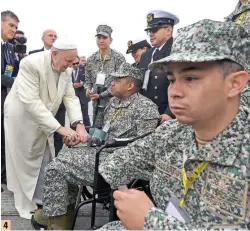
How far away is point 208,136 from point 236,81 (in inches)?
7.5

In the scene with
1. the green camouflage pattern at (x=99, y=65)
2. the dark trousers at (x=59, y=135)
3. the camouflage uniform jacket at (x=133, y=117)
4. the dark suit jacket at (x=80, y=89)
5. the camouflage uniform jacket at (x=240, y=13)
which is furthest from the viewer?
the dark suit jacket at (x=80, y=89)

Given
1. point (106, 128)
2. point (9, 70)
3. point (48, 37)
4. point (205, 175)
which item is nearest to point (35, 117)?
point (106, 128)

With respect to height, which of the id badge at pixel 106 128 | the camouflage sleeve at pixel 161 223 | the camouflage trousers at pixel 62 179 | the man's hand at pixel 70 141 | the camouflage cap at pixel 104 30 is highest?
the camouflage cap at pixel 104 30

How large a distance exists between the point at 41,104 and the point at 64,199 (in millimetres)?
831

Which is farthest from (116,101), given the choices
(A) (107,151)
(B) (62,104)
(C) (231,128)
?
(C) (231,128)

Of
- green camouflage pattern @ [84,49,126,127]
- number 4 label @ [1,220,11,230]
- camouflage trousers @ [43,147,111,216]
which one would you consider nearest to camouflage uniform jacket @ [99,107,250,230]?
camouflage trousers @ [43,147,111,216]

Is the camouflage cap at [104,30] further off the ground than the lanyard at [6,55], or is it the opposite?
the camouflage cap at [104,30]

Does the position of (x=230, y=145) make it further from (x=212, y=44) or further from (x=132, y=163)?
(x=132, y=163)

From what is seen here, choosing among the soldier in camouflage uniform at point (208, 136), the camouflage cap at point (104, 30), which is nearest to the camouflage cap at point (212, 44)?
the soldier in camouflage uniform at point (208, 136)

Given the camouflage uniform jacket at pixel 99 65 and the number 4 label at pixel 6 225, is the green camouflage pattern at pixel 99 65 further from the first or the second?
the number 4 label at pixel 6 225

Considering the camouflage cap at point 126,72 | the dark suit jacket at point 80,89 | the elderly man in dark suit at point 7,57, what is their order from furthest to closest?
the dark suit jacket at point 80,89, the elderly man in dark suit at point 7,57, the camouflage cap at point 126,72

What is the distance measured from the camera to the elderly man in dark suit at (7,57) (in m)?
3.99

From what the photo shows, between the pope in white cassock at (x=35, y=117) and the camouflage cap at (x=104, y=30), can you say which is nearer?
the pope in white cassock at (x=35, y=117)

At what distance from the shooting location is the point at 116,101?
9.87ft
